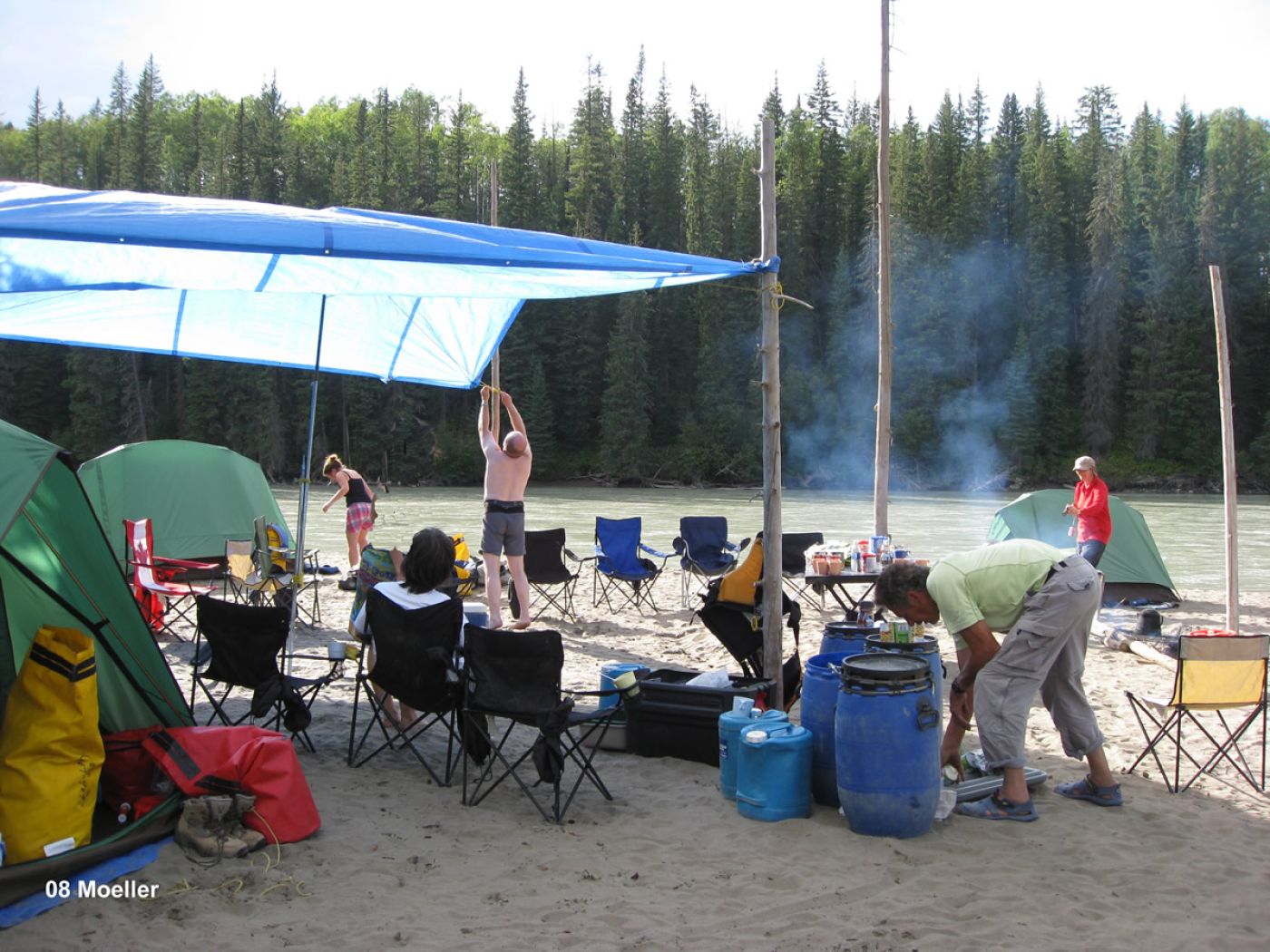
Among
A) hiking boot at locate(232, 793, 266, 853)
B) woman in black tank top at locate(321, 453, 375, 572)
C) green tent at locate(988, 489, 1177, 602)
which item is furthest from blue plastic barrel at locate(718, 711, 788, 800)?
A: woman in black tank top at locate(321, 453, 375, 572)

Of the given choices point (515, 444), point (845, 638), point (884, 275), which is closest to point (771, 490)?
point (845, 638)

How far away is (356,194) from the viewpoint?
40719mm

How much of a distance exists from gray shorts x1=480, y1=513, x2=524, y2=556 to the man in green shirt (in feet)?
10.7

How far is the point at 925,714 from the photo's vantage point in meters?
3.38

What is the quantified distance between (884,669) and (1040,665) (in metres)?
0.59

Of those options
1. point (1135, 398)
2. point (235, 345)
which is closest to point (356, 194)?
point (1135, 398)

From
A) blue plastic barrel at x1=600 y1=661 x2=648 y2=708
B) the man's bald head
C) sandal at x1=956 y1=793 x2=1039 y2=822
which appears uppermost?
the man's bald head

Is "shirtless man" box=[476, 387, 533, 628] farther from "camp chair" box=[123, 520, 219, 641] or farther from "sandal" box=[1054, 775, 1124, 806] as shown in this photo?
"sandal" box=[1054, 775, 1124, 806]

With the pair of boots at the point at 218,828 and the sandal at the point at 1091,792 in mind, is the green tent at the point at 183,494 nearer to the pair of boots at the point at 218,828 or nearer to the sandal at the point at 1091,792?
the pair of boots at the point at 218,828

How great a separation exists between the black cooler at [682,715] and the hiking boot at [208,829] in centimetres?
167

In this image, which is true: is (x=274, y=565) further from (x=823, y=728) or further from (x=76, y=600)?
(x=823, y=728)

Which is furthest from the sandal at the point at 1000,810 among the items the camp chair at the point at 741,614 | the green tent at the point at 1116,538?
the green tent at the point at 1116,538

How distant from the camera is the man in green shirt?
3518 mm

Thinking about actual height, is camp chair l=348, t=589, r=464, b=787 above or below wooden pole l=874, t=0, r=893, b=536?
below
